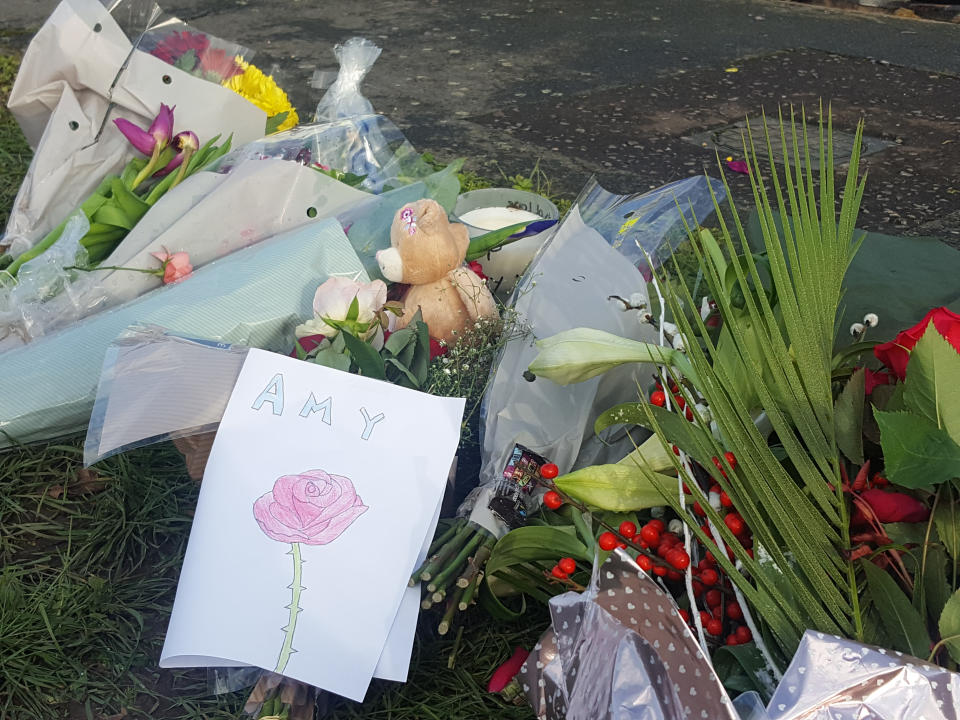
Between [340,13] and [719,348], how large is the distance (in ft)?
15.1

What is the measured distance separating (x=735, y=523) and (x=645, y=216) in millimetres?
818

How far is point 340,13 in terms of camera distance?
5.16m

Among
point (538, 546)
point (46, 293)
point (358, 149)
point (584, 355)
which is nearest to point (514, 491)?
point (538, 546)

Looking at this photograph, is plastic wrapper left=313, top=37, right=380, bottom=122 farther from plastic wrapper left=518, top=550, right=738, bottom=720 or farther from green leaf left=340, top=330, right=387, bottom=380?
plastic wrapper left=518, top=550, right=738, bottom=720

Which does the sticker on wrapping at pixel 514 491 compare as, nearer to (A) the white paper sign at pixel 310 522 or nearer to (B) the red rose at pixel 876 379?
(A) the white paper sign at pixel 310 522

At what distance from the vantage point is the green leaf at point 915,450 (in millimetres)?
849

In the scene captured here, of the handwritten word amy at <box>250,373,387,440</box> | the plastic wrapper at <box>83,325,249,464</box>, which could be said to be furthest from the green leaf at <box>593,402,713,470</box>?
the plastic wrapper at <box>83,325,249,464</box>

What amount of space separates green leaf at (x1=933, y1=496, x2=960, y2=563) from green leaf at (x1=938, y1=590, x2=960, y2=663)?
0.12 m

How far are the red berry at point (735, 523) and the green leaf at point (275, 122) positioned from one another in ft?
5.31

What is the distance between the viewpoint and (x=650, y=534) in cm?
104

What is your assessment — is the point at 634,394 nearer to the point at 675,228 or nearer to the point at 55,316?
the point at 675,228

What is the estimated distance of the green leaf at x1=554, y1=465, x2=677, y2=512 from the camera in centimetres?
111

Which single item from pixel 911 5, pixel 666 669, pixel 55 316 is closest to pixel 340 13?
pixel 911 5

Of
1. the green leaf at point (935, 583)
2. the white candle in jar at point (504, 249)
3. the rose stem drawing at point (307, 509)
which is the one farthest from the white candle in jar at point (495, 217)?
the green leaf at point (935, 583)
